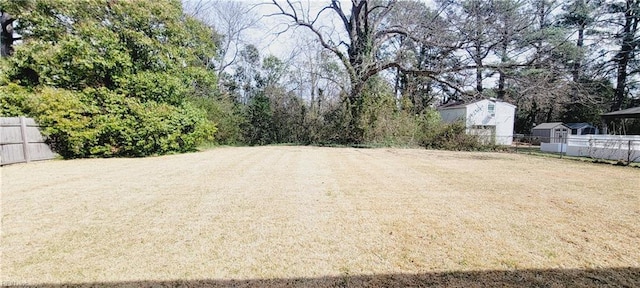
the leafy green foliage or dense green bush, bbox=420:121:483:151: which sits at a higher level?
the leafy green foliage

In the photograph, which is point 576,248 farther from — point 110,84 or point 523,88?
point 523,88

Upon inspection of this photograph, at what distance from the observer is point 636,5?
18859mm

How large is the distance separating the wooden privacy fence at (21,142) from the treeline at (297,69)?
29 centimetres

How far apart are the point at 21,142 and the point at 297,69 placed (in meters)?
13.8

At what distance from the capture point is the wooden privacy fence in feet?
21.5

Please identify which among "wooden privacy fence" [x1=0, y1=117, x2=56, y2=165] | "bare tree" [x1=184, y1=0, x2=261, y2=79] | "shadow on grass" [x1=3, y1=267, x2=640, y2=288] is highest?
"bare tree" [x1=184, y1=0, x2=261, y2=79]

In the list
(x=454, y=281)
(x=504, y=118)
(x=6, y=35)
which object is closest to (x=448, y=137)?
(x=454, y=281)

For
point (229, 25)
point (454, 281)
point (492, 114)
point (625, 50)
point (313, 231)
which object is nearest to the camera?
point (454, 281)

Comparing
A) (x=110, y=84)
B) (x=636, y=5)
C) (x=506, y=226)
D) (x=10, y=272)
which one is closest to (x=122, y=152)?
(x=110, y=84)

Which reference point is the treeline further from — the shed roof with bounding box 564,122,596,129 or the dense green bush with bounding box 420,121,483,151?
the shed roof with bounding box 564,122,596,129

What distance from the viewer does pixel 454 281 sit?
2000 millimetres

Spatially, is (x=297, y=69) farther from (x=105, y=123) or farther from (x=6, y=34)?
(x=6, y=34)

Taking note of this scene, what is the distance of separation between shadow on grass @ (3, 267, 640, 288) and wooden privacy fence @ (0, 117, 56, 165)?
7.11 metres

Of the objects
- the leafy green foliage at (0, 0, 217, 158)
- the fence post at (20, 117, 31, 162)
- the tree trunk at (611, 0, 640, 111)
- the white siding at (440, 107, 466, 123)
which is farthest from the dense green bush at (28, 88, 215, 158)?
the tree trunk at (611, 0, 640, 111)
